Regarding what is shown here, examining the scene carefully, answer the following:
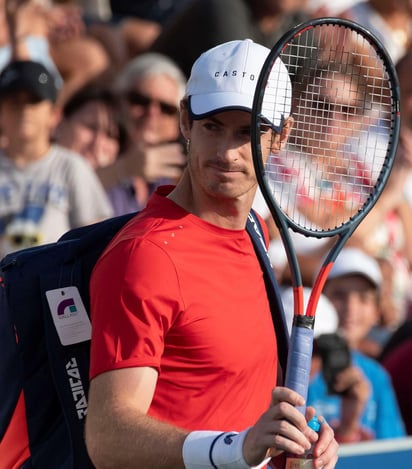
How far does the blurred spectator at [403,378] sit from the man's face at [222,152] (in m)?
3.48

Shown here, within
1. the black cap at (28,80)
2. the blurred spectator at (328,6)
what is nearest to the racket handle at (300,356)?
the black cap at (28,80)

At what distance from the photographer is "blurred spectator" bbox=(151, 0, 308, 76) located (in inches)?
273

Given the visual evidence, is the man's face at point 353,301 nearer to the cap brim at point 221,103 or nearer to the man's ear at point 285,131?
the man's ear at point 285,131

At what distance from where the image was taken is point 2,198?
5770mm

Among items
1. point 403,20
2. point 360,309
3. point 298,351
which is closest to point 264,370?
point 298,351

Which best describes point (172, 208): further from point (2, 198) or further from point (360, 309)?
point (360, 309)

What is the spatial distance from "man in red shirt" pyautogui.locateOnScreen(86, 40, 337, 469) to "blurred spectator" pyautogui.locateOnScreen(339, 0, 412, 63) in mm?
5030

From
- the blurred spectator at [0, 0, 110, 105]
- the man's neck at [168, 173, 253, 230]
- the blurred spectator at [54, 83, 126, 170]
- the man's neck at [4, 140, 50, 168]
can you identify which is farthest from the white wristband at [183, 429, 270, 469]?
the blurred spectator at [0, 0, 110, 105]

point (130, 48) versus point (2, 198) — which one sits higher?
point (130, 48)

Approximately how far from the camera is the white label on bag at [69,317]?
9.77ft

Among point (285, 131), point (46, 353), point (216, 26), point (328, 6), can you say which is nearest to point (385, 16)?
point (328, 6)

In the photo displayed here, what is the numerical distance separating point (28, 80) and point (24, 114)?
18cm

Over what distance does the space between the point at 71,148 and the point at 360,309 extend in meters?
1.87

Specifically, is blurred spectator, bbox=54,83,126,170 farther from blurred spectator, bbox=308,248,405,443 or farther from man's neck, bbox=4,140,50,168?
blurred spectator, bbox=308,248,405,443
